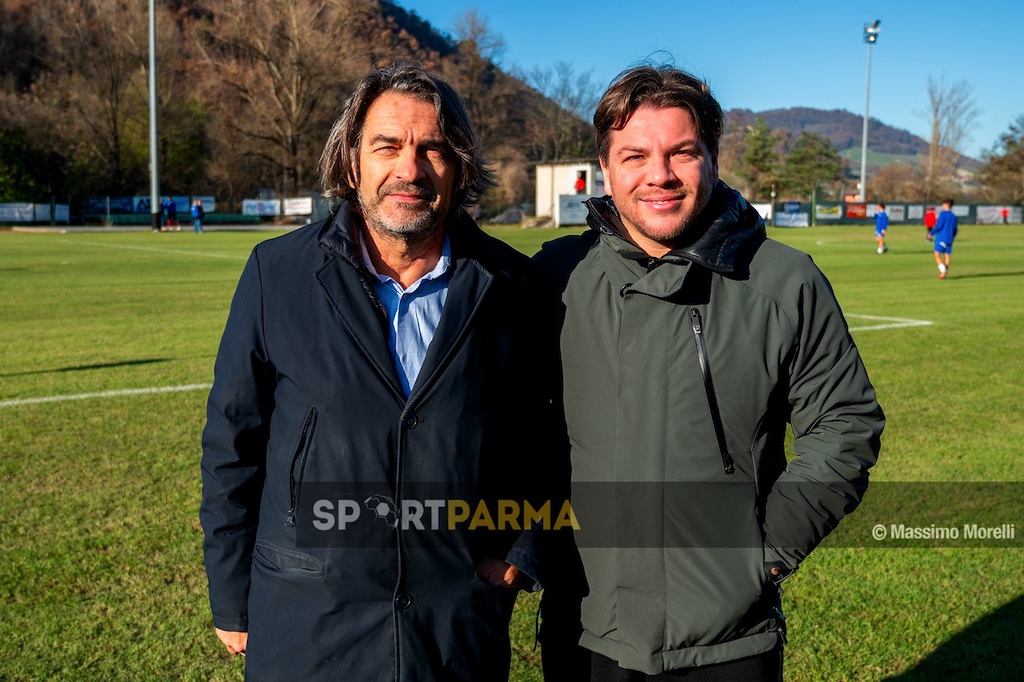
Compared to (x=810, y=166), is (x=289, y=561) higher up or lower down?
lower down

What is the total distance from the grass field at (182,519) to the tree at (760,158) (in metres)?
78.1

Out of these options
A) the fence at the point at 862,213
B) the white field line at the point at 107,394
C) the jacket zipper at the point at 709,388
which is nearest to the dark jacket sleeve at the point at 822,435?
the jacket zipper at the point at 709,388

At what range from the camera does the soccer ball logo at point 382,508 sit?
7.54ft

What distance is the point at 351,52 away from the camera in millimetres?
62781

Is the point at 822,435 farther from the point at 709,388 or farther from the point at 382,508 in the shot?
the point at 382,508

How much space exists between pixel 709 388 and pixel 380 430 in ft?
2.61

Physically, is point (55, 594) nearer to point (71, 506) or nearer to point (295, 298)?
point (71, 506)

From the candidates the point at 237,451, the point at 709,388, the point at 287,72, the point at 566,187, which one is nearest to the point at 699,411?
→ the point at 709,388

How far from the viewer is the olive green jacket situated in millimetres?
2365

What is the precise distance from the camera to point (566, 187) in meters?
53.9

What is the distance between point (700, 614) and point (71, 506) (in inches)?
170

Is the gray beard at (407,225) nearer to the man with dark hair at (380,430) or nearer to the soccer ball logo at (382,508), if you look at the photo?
the man with dark hair at (380,430)

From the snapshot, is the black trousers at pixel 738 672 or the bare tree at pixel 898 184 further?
the bare tree at pixel 898 184

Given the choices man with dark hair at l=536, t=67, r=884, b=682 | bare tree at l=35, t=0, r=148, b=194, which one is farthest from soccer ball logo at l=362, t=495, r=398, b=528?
bare tree at l=35, t=0, r=148, b=194
